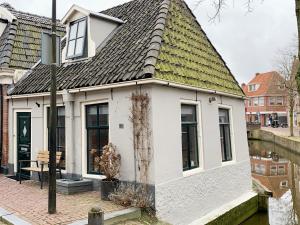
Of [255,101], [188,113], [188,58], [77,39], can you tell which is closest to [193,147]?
[188,113]

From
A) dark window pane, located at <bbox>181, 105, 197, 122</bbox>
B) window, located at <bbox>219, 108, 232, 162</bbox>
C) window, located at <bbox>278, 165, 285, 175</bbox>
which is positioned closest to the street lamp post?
dark window pane, located at <bbox>181, 105, 197, 122</bbox>

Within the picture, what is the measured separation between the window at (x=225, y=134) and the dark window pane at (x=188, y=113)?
205 cm

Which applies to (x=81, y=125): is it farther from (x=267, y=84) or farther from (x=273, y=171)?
(x=267, y=84)

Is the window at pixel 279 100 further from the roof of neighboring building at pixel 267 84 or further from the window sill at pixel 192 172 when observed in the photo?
the window sill at pixel 192 172

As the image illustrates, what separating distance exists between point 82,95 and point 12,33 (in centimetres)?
629

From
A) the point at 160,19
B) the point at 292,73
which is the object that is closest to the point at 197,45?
the point at 160,19

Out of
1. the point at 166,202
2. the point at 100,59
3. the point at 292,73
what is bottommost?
the point at 166,202

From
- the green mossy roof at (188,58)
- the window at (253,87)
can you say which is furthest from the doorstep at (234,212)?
the window at (253,87)

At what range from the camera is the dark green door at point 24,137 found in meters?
11.6

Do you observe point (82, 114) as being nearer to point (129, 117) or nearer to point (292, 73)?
point (129, 117)

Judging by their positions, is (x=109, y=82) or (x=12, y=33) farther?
(x=12, y=33)

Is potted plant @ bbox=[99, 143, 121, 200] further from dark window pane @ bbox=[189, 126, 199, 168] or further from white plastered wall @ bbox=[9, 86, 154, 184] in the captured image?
dark window pane @ bbox=[189, 126, 199, 168]

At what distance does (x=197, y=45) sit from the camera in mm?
11180

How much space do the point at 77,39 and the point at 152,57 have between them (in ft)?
13.0
